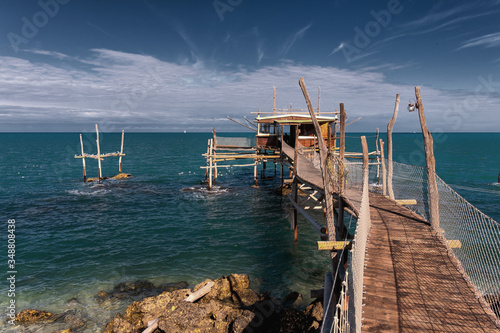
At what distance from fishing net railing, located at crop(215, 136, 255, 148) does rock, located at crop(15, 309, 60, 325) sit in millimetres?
22106

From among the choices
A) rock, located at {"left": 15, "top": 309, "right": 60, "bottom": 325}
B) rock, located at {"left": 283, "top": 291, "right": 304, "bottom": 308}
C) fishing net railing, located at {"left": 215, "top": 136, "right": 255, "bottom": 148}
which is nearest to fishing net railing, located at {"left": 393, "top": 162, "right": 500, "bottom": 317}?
rock, located at {"left": 283, "top": 291, "right": 304, "bottom": 308}

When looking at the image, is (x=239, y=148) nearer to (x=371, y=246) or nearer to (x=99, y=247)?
(x=99, y=247)

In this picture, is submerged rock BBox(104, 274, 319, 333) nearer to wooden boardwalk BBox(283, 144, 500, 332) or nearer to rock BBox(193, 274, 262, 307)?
A: rock BBox(193, 274, 262, 307)

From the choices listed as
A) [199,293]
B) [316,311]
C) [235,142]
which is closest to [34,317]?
[199,293]

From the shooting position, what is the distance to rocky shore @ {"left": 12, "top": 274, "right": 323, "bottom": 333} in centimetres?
947

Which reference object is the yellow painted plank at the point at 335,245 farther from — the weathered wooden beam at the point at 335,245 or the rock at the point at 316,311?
the rock at the point at 316,311

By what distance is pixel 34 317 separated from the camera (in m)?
10.9

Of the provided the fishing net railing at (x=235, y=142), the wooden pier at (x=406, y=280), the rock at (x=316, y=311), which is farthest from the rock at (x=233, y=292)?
the fishing net railing at (x=235, y=142)

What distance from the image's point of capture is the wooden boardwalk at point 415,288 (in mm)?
5074

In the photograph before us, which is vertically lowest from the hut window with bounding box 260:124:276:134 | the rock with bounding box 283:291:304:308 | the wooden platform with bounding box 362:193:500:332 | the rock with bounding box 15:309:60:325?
the rock with bounding box 15:309:60:325

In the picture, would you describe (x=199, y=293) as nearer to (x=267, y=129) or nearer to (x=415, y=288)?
(x=415, y=288)

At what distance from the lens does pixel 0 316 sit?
11.0 m

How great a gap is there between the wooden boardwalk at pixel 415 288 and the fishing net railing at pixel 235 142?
22920mm

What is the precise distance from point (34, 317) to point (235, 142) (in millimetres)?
23493
